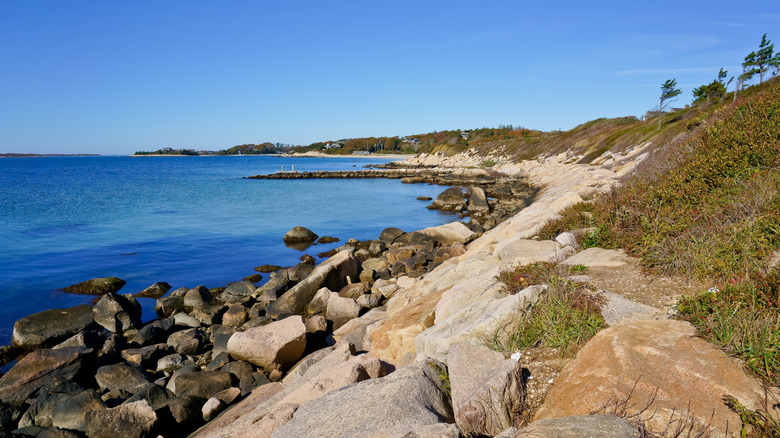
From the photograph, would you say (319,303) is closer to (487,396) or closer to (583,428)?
(487,396)

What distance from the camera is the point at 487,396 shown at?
3.86 m

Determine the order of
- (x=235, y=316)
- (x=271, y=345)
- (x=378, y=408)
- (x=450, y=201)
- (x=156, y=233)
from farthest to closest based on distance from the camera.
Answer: (x=450, y=201)
(x=156, y=233)
(x=235, y=316)
(x=271, y=345)
(x=378, y=408)

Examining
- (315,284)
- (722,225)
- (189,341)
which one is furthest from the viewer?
(315,284)

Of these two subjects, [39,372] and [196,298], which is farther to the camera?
[196,298]

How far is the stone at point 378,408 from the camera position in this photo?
4.05 metres

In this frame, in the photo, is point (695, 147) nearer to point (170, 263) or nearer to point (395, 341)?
point (395, 341)

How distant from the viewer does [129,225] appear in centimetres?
2914

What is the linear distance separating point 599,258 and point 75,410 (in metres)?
9.33

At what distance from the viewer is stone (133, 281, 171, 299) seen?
1555 cm

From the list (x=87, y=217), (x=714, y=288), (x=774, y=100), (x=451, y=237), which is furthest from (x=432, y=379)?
(x=87, y=217)

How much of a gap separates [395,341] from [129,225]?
28.1m

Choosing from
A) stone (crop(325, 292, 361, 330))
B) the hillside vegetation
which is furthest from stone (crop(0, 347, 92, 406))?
the hillside vegetation

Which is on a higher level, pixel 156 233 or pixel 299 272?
pixel 299 272

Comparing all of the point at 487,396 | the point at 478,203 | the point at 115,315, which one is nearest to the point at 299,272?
the point at 115,315
